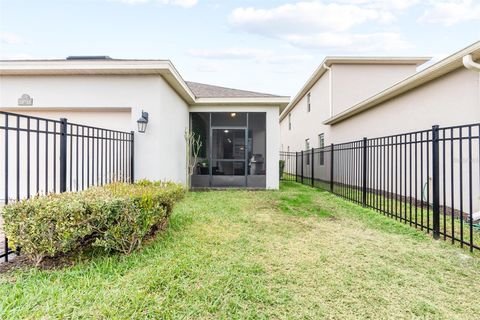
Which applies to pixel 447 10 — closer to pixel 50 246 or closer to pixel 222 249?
pixel 222 249

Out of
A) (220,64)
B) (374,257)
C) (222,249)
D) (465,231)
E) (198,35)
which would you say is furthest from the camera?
(220,64)

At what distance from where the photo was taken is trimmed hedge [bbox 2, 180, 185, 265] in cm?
254

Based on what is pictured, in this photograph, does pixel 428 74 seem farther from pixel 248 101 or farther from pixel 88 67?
pixel 88 67

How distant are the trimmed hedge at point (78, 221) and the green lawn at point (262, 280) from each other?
23 cm

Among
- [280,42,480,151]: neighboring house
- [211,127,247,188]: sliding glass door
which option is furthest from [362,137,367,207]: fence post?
[211,127,247,188]: sliding glass door

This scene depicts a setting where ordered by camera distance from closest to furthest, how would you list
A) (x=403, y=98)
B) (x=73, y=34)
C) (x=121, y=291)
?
(x=121, y=291) → (x=403, y=98) → (x=73, y=34)

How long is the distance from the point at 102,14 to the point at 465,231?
11675 millimetres

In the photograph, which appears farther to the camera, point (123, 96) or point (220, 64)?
point (220, 64)

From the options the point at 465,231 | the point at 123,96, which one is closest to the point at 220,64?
the point at 123,96

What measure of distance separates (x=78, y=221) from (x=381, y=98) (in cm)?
863

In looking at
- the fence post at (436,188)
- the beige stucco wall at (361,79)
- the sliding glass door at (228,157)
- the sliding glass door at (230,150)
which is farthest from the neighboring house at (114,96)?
the beige stucco wall at (361,79)

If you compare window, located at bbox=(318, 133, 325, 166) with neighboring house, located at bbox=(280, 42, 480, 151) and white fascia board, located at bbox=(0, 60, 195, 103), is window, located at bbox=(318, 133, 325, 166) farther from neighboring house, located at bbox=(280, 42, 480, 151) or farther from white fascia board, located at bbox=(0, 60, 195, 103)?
white fascia board, located at bbox=(0, 60, 195, 103)

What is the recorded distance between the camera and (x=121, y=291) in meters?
2.16

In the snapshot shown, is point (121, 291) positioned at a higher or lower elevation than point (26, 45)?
lower
